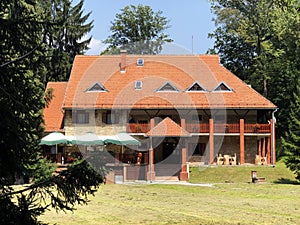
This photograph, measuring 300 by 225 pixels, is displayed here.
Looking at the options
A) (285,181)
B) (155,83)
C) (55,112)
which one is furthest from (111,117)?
(285,181)

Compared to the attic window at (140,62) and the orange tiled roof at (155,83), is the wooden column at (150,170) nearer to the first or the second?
the orange tiled roof at (155,83)

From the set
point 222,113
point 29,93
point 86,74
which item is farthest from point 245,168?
point 29,93

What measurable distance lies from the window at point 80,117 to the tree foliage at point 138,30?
70.3 ft

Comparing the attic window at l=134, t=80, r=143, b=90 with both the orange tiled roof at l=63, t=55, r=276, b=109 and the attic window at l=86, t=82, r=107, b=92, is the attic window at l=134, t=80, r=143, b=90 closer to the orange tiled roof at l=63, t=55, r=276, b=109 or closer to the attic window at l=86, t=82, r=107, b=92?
the orange tiled roof at l=63, t=55, r=276, b=109

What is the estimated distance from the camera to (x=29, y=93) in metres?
7.61

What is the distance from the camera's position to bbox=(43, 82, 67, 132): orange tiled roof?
1677 inches

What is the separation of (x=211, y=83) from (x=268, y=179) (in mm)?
11634

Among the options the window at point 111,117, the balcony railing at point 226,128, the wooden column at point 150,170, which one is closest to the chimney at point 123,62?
the window at point 111,117

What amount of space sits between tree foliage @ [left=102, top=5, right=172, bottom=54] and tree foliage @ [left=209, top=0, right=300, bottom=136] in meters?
9.94

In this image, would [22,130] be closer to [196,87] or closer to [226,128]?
[226,128]

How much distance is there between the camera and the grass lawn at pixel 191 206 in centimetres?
1694

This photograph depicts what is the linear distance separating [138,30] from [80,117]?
79.3ft

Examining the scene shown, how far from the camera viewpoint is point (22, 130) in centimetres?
745

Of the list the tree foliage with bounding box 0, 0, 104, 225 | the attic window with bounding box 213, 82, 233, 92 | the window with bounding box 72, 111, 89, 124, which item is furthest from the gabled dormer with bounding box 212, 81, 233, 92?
the tree foliage with bounding box 0, 0, 104, 225
